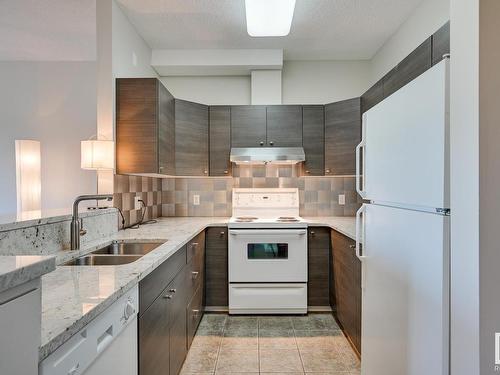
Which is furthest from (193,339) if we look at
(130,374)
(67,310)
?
(67,310)

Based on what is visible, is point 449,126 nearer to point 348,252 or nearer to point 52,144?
point 348,252

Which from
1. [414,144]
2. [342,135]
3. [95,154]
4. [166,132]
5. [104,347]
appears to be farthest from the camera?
[342,135]

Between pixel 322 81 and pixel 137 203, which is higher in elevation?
pixel 322 81

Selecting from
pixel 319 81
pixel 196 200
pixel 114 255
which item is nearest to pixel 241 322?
pixel 196 200

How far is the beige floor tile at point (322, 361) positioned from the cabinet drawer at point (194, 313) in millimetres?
854

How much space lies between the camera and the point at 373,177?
1610mm

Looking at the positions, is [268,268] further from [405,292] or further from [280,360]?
[405,292]

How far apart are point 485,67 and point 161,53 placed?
2.99m

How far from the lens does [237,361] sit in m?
2.13

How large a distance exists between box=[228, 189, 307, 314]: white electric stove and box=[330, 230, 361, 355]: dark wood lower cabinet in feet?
0.97

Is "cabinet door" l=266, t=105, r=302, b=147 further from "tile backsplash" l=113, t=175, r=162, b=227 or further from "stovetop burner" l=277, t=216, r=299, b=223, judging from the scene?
"tile backsplash" l=113, t=175, r=162, b=227

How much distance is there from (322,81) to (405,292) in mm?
2729

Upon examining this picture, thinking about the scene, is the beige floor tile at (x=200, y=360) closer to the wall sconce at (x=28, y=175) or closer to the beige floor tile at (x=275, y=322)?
the beige floor tile at (x=275, y=322)

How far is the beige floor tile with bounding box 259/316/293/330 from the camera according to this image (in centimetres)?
266
